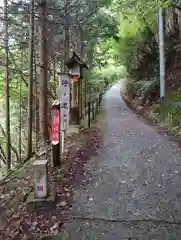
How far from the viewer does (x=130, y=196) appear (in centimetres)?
538

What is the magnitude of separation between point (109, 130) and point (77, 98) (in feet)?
6.33

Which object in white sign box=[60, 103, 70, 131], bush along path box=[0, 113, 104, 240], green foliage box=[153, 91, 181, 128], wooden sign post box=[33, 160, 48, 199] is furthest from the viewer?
green foliage box=[153, 91, 181, 128]

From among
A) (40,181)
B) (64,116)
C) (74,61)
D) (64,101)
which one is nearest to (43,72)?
(74,61)

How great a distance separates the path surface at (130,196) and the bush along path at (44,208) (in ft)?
0.70

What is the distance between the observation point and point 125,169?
701 centimetres

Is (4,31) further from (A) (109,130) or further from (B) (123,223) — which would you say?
(B) (123,223)

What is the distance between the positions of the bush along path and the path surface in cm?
21

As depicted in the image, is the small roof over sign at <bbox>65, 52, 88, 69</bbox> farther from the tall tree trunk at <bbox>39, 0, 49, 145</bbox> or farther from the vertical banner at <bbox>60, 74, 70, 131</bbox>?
the vertical banner at <bbox>60, 74, 70, 131</bbox>

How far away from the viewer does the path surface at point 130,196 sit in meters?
4.21

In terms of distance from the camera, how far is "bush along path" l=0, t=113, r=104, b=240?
4430 mm

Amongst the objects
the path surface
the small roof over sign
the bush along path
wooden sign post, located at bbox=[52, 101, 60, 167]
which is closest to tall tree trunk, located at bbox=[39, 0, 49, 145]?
the small roof over sign

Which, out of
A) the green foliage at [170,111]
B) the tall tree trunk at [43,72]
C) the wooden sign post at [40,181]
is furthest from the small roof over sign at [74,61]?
the wooden sign post at [40,181]

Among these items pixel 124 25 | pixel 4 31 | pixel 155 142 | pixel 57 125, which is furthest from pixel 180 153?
pixel 124 25

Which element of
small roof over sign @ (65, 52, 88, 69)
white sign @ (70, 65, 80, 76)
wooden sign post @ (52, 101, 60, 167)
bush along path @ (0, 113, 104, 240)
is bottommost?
bush along path @ (0, 113, 104, 240)
